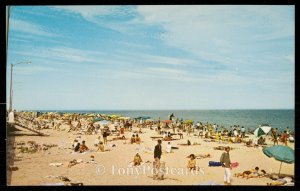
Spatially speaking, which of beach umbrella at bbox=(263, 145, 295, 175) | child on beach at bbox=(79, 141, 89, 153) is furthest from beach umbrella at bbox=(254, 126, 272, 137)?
child on beach at bbox=(79, 141, 89, 153)

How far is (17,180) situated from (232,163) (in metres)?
7.30

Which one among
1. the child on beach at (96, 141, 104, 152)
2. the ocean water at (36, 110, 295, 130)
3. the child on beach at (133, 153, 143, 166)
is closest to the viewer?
the child on beach at (133, 153, 143, 166)

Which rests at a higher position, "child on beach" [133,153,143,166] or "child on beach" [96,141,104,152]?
"child on beach" [96,141,104,152]

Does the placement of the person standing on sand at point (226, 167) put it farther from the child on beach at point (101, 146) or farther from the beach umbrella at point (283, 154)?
the child on beach at point (101, 146)

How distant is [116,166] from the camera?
41.9 feet

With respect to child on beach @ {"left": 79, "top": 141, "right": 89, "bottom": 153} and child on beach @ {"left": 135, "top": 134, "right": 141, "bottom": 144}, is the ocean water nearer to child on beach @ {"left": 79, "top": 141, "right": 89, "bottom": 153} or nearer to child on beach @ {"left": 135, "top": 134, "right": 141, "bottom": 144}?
child on beach @ {"left": 135, "top": 134, "right": 141, "bottom": 144}

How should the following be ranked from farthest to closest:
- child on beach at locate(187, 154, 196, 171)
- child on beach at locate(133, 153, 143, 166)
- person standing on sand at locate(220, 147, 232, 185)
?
child on beach at locate(133, 153, 143, 166), child on beach at locate(187, 154, 196, 171), person standing on sand at locate(220, 147, 232, 185)

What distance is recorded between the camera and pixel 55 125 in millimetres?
17234

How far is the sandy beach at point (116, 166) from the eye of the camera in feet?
39.5

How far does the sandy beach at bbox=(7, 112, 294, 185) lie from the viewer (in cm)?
1204

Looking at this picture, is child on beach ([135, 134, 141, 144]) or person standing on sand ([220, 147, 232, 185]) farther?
child on beach ([135, 134, 141, 144])
